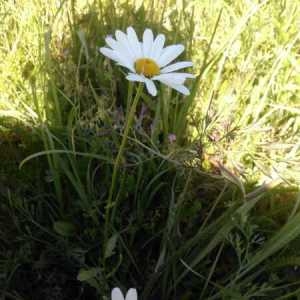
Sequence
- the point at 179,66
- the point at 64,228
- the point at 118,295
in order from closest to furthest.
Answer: the point at 118,295 → the point at 179,66 → the point at 64,228

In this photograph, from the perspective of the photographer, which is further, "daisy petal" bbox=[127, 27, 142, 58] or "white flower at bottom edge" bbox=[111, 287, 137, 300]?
"daisy petal" bbox=[127, 27, 142, 58]

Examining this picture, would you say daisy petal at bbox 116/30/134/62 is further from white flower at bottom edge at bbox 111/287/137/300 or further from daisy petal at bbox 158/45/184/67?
white flower at bottom edge at bbox 111/287/137/300

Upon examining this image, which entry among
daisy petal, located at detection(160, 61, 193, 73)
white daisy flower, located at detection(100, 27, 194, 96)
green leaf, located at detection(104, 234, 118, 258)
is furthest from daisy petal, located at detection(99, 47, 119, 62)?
green leaf, located at detection(104, 234, 118, 258)

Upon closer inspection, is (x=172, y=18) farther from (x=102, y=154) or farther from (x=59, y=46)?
(x=102, y=154)

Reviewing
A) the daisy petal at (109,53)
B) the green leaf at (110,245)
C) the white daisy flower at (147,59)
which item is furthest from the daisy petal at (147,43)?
the green leaf at (110,245)

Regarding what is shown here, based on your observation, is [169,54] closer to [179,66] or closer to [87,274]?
[179,66]

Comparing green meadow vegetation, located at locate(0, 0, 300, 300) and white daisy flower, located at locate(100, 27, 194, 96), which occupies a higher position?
white daisy flower, located at locate(100, 27, 194, 96)

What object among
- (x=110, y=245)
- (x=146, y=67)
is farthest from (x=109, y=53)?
(x=110, y=245)

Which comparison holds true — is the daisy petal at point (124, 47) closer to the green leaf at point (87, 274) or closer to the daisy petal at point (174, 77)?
the daisy petal at point (174, 77)
